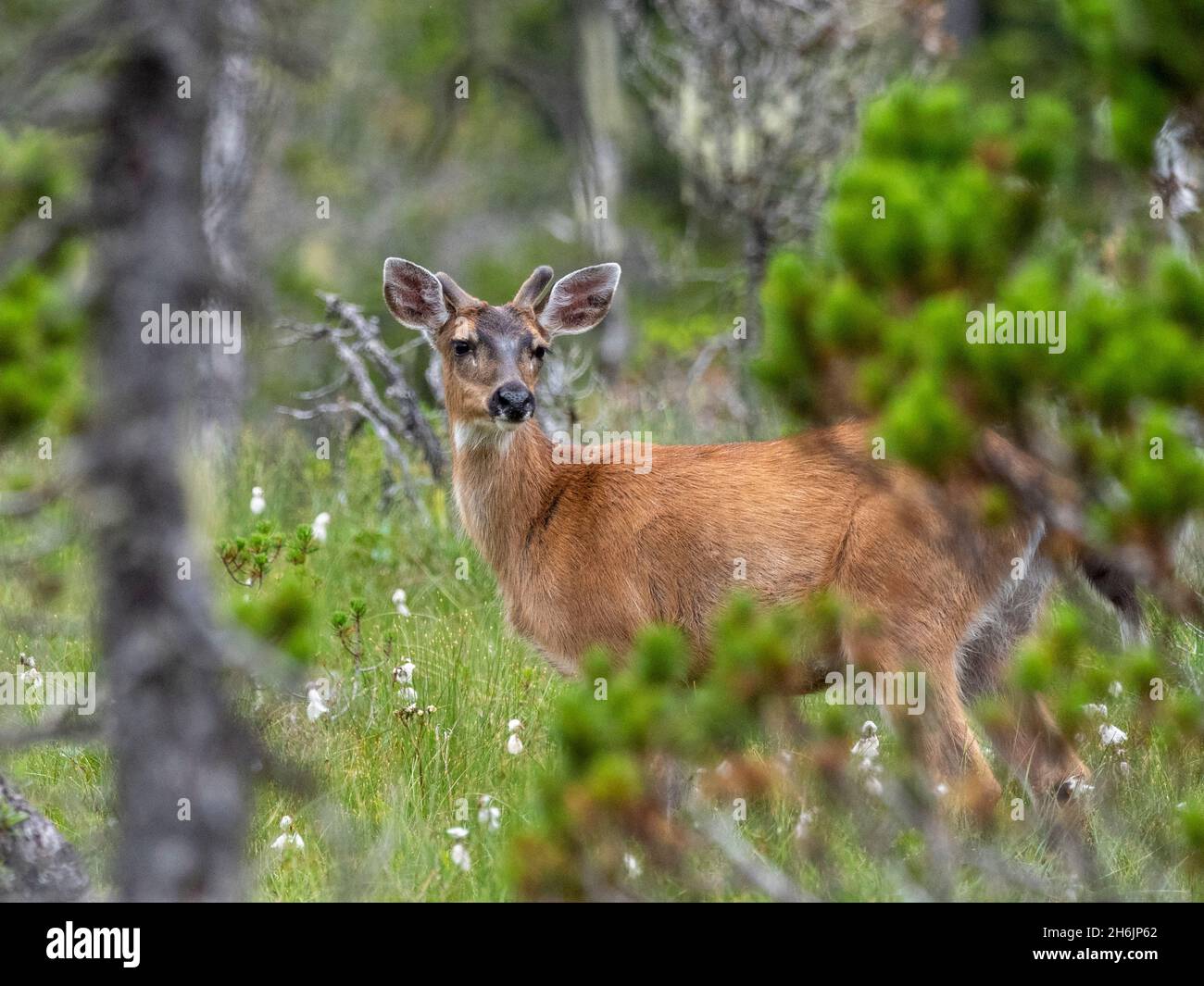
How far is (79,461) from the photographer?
129 inches

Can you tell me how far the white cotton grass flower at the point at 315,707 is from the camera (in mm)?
5645

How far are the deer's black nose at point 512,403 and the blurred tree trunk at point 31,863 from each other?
2651mm

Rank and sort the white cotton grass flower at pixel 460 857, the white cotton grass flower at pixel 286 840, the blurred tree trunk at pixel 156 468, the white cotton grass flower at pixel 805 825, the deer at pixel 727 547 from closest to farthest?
1. the blurred tree trunk at pixel 156 468
2. the white cotton grass flower at pixel 805 825
3. the white cotton grass flower at pixel 460 857
4. the white cotton grass flower at pixel 286 840
5. the deer at pixel 727 547

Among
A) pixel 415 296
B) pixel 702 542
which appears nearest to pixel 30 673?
pixel 415 296

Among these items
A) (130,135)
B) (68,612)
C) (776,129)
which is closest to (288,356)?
(776,129)

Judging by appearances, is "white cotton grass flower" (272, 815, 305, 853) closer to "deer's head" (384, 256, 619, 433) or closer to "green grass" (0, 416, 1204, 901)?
"green grass" (0, 416, 1204, 901)

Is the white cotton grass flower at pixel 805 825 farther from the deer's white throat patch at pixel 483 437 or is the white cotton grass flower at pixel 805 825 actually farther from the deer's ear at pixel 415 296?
the deer's ear at pixel 415 296

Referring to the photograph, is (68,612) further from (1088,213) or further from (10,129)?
(1088,213)

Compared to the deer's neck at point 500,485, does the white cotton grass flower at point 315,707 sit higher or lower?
lower

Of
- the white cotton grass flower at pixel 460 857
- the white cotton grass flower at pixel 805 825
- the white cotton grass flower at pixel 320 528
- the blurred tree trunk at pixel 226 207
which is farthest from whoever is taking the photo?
the blurred tree trunk at pixel 226 207

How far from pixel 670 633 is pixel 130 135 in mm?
1599

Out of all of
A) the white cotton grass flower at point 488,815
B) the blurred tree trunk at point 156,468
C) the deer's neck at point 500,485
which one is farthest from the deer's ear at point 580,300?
the blurred tree trunk at point 156,468

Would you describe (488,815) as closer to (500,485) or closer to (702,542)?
(702,542)

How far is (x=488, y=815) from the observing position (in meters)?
5.32
